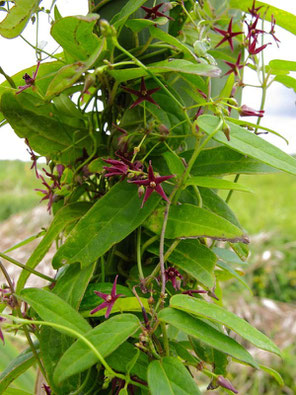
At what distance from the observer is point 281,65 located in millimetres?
488

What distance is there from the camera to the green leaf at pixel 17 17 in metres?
0.38

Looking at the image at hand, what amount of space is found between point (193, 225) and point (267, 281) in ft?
5.63

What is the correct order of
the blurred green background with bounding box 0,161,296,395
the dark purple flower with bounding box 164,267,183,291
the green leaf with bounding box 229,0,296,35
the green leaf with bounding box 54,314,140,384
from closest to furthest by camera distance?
the green leaf with bounding box 54,314,140,384, the dark purple flower with bounding box 164,267,183,291, the green leaf with bounding box 229,0,296,35, the blurred green background with bounding box 0,161,296,395

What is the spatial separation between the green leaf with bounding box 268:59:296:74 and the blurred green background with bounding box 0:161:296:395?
0.56 metres

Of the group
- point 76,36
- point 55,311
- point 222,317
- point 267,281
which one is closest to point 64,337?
point 55,311

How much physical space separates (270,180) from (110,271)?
317cm

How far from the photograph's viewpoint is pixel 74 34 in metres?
0.37

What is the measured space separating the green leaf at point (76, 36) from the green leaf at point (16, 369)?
288mm

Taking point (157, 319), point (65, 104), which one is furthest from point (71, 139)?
point (157, 319)

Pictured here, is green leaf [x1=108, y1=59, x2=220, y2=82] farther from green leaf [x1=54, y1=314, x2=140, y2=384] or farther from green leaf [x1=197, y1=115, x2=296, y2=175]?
green leaf [x1=54, y1=314, x2=140, y2=384]

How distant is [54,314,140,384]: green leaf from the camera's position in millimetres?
300

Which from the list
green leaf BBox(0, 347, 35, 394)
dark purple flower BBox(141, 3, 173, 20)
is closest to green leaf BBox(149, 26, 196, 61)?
dark purple flower BBox(141, 3, 173, 20)

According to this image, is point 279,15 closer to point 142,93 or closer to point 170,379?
point 142,93

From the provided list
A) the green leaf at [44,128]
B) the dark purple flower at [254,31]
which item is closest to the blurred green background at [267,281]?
the green leaf at [44,128]
